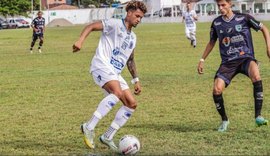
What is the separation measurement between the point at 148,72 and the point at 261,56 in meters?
5.94

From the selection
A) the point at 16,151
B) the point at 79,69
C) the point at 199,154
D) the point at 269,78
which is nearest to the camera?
the point at 199,154

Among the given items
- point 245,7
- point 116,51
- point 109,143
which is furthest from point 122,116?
point 245,7

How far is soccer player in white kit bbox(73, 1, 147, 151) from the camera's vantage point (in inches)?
328

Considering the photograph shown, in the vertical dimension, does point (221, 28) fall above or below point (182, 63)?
above

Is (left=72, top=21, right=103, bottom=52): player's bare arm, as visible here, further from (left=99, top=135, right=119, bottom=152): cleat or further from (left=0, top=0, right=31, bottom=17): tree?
(left=0, top=0, right=31, bottom=17): tree

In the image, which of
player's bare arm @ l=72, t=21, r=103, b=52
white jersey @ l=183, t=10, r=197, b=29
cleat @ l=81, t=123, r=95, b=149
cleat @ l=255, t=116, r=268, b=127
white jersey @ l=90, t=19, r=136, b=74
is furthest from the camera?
white jersey @ l=183, t=10, r=197, b=29

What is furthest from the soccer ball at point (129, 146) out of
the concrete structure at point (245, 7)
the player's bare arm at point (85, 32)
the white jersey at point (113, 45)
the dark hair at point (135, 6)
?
the concrete structure at point (245, 7)

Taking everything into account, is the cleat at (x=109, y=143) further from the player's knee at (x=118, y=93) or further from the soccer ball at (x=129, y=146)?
the player's knee at (x=118, y=93)

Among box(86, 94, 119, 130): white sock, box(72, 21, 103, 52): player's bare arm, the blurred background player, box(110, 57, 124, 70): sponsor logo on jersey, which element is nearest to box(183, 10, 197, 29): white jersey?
the blurred background player

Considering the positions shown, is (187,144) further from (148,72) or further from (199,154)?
(148,72)

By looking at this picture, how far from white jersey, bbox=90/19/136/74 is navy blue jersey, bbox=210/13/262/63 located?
1.77 metres

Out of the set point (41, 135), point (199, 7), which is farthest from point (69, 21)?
point (41, 135)

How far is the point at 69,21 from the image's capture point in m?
118

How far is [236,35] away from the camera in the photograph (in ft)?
31.3
